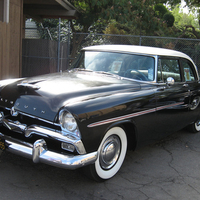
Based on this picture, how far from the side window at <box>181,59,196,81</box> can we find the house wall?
468 cm

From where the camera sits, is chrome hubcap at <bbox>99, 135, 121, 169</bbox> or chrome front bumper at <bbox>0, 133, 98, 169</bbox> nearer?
chrome front bumper at <bbox>0, 133, 98, 169</bbox>

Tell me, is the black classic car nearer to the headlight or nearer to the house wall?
the headlight

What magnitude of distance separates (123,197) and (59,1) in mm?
7894

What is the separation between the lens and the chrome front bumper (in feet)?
8.79

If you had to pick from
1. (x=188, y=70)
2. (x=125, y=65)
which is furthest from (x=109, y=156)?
(x=188, y=70)

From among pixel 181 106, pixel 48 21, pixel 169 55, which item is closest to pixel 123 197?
pixel 181 106

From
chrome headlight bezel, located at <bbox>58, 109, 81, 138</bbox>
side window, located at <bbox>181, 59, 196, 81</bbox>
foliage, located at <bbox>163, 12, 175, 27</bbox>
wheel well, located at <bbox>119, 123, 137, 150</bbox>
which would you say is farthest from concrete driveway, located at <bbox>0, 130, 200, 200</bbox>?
foliage, located at <bbox>163, 12, 175, 27</bbox>

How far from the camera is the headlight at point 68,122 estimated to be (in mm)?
2750

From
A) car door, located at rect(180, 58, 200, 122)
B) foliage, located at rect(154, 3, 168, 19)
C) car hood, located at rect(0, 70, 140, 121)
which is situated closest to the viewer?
car hood, located at rect(0, 70, 140, 121)

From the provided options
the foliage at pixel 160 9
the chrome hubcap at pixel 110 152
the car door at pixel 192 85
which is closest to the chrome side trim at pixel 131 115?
the chrome hubcap at pixel 110 152

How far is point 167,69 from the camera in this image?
14.5 ft

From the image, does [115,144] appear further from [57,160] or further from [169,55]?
[169,55]

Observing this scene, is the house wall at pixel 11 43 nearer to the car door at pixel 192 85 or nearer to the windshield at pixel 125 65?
the windshield at pixel 125 65

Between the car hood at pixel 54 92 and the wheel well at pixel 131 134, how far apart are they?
1.54 feet
